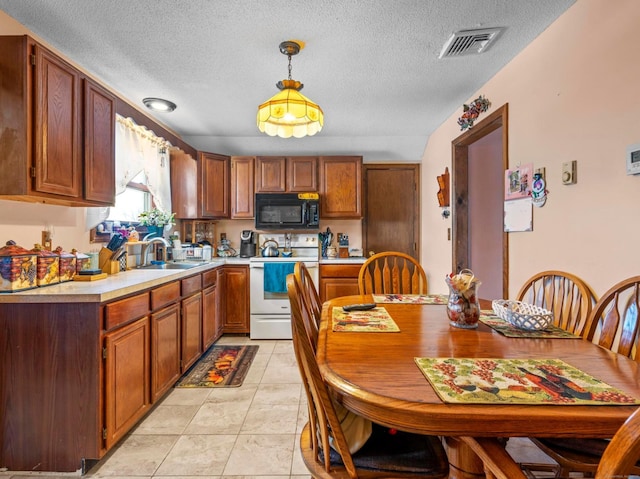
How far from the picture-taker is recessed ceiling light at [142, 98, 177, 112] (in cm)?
286

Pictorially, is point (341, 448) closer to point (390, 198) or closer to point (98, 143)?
point (98, 143)

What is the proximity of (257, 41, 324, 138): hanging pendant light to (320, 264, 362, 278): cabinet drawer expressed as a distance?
6.12ft

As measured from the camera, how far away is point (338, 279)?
12.2 ft

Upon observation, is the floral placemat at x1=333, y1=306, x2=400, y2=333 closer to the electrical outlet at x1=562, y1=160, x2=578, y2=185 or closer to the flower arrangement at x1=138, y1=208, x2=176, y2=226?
the electrical outlet at x1=562, y1=160, x2=578, y2=185

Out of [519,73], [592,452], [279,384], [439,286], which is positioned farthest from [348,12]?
[439,286]

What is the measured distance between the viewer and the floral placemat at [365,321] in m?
1.33

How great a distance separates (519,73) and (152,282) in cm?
270

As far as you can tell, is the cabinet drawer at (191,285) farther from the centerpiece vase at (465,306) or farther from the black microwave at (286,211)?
the centerpiece vase at (465,306)

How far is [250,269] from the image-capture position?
11.9ft

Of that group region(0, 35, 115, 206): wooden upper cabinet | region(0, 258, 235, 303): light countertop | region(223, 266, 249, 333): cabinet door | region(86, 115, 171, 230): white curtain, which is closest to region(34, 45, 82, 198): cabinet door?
region(0, 35, 115, 206): wooden upper cabinet

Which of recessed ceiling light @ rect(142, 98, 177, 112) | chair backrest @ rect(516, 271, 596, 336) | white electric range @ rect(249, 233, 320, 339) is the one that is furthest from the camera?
white electric range @ rect(249, 233, 320, 339)

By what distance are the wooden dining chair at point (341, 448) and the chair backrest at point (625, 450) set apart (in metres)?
0.57

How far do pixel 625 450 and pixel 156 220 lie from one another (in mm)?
3444

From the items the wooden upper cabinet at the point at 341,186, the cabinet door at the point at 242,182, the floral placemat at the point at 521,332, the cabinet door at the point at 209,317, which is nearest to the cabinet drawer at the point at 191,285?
the cabinet door at the point at 209,317
